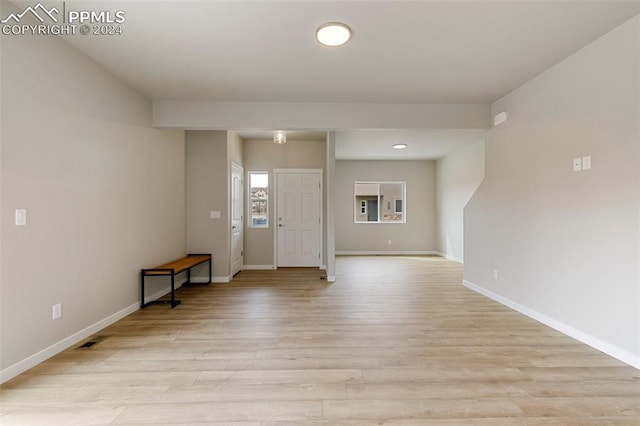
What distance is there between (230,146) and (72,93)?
2.64m

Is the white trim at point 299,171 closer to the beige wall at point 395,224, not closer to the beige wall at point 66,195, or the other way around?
the beige wall at point 395,224

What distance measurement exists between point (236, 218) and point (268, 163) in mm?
1365

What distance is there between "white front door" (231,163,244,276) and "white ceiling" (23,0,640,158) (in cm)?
191

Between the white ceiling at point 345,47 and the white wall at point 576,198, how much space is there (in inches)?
11.4

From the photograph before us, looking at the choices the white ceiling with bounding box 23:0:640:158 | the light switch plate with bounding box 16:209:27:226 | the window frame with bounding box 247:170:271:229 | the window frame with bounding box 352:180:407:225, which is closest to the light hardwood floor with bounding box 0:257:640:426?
the light switch plate with bounding box 16:209:27:226

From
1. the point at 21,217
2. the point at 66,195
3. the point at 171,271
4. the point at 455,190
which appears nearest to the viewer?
the point at 21,217

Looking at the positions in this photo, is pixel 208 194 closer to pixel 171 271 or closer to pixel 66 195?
pixel 171 271

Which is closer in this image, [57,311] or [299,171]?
[57,311]

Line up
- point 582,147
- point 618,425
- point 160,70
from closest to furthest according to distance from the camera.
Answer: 1. point 618,425
2. point 582,147
3. point 160,70

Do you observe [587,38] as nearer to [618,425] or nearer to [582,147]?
[582,147]

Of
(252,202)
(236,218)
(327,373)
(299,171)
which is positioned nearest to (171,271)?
(236,218)

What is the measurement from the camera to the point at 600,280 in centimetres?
250

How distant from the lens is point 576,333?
2.71 m

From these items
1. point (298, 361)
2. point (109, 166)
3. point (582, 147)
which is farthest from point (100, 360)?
point (582, 147)
